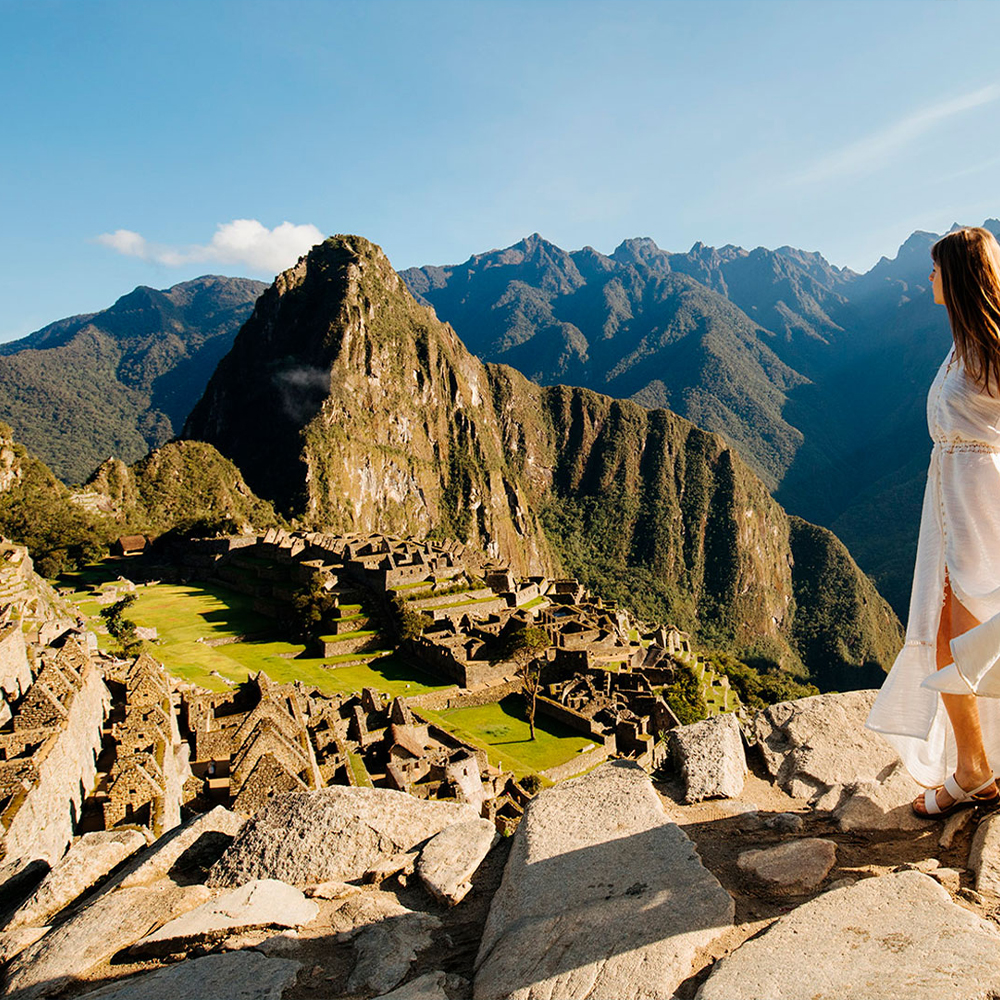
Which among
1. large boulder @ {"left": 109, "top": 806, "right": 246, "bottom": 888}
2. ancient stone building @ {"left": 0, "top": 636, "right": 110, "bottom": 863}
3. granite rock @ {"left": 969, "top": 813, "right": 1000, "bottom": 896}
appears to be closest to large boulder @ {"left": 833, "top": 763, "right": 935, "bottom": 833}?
granite rock @ {"left": 969, "top": 813, "right": 1000, "bottom": 896}

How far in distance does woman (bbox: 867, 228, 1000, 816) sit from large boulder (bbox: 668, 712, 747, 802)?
123cm

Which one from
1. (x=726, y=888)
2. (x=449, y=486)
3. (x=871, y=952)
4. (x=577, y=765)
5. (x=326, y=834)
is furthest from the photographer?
(x=449, y=486)

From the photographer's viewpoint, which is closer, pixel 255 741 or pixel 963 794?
pixel 963 794

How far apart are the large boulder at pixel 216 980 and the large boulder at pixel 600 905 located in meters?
0.92

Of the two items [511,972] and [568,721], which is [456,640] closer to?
[568,721]

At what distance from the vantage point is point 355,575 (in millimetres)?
44094

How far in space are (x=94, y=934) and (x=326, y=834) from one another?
1269mm

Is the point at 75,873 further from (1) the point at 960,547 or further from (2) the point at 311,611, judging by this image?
(2) the point at 311,611

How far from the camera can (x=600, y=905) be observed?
9.70 feet

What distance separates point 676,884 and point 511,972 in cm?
93

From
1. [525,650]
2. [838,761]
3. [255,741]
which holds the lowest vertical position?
[525,650]

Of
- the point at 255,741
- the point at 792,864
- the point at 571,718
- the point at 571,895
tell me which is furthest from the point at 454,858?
the point at 571,718

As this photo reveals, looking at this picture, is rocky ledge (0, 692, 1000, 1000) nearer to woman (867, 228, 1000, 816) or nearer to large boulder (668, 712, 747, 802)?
large boulder (668, 712, 747, 802)

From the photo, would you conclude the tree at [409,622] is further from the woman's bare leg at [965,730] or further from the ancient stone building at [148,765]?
the woman's bare leg at [965,730]
